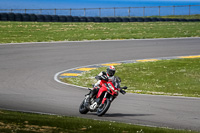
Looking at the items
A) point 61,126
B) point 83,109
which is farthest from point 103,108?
point 61,126

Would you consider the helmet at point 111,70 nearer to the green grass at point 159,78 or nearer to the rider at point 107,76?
the rider at point 107,76

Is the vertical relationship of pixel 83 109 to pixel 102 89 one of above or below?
below

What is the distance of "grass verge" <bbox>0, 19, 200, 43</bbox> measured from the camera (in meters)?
36.6

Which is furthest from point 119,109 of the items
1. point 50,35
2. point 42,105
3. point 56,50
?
point 50,35

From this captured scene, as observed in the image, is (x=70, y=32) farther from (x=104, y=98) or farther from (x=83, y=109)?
(x=104, y=98)

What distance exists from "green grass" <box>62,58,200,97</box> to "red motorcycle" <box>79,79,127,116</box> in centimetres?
473

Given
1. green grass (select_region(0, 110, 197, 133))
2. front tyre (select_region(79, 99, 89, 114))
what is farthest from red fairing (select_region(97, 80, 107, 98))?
green grass (select_region(0, 110, 197, 133))

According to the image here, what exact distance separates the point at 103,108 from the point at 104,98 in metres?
0.27

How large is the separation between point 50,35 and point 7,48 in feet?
29.4

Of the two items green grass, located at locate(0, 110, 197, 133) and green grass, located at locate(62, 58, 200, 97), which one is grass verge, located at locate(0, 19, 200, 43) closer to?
green grass, located at locate(62, 58, 200, 97)

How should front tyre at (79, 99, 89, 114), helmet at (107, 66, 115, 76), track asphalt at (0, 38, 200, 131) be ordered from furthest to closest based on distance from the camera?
front tyre at (79, 99, 89, 114) < track asphalt at (0, 38, 200, 131) < helmet at (107, 66, 115, 76)

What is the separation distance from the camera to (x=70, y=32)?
41094 mm

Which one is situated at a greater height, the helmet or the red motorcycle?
the helmet

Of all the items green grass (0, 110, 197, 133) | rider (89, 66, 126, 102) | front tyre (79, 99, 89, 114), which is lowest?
front tyre (79, 99, 89, 114)
